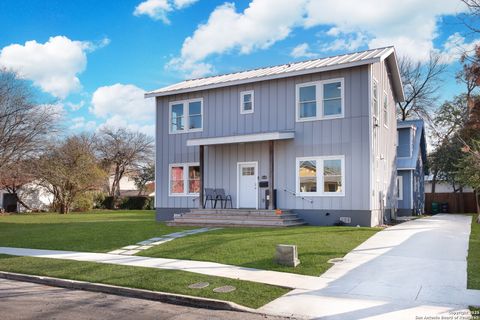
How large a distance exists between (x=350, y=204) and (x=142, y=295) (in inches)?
403

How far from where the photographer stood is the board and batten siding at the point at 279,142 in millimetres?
16516

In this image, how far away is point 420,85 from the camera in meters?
39.3

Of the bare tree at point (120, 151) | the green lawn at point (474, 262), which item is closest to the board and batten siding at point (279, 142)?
the green lawn at point (474, 262)

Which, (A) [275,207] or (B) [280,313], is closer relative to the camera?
(B) [280,313]

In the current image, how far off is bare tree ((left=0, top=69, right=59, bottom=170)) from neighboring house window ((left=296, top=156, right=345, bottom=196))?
14626 mm

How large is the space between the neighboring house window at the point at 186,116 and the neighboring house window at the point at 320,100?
4710mm

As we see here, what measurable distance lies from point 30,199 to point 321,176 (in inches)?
1170

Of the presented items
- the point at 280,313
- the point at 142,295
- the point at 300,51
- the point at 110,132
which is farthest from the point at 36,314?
the point at 110,132

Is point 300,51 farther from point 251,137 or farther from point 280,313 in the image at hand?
point 280,313

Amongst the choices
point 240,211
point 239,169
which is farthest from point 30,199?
point 240,211

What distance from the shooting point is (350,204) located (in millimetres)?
16469

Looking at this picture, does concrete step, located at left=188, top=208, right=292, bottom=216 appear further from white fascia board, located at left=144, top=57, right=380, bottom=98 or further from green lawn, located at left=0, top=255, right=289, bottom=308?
green lawn, located at left=0, top=255, right=289, bottom=308

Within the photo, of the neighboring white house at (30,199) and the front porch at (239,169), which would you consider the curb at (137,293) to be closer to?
the front porch at (239,169)

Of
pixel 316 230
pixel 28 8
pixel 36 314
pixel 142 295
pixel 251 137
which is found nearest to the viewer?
pixel 36 314
